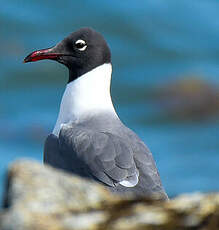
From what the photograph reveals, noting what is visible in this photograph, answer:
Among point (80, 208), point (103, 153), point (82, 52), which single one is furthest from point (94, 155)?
point (80, 208)

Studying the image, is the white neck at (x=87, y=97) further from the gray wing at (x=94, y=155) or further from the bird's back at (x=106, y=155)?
the gray wing at (x=94, y=155)

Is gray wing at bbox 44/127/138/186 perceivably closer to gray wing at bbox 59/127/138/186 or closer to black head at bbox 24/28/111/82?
gray wing at bbox 59/127/138/186

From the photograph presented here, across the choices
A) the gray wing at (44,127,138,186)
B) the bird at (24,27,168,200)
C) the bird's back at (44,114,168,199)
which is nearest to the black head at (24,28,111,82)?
the bird at (24,27,168,200)

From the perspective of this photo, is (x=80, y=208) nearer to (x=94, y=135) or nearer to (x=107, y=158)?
(x=107, y=158)

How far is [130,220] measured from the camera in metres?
3.41

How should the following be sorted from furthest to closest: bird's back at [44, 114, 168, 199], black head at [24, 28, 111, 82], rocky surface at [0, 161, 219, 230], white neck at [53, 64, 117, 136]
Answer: black head at [24, 28, 111, 82] < white neck at [53, 64, 117, 136] < bird's back at [44, 114, 168, 199] < rocky surface at [0, 161, 219, 230]

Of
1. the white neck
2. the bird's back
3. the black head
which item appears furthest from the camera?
the black head

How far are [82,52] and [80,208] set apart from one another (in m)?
4.63

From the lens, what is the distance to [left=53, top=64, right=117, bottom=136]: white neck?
7.77m

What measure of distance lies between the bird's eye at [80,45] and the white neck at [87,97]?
0.23 metres

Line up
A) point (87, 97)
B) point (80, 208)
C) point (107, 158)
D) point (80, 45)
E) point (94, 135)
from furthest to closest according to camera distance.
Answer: point (80, 45)
point (87, 97)
point (94, 135)
point (107, 158)
point (80, 208)

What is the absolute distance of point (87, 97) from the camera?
795cm

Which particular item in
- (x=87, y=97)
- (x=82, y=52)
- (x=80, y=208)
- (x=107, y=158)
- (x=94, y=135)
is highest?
(x=82, y=52)

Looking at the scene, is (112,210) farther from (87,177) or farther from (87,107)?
(87,107)
